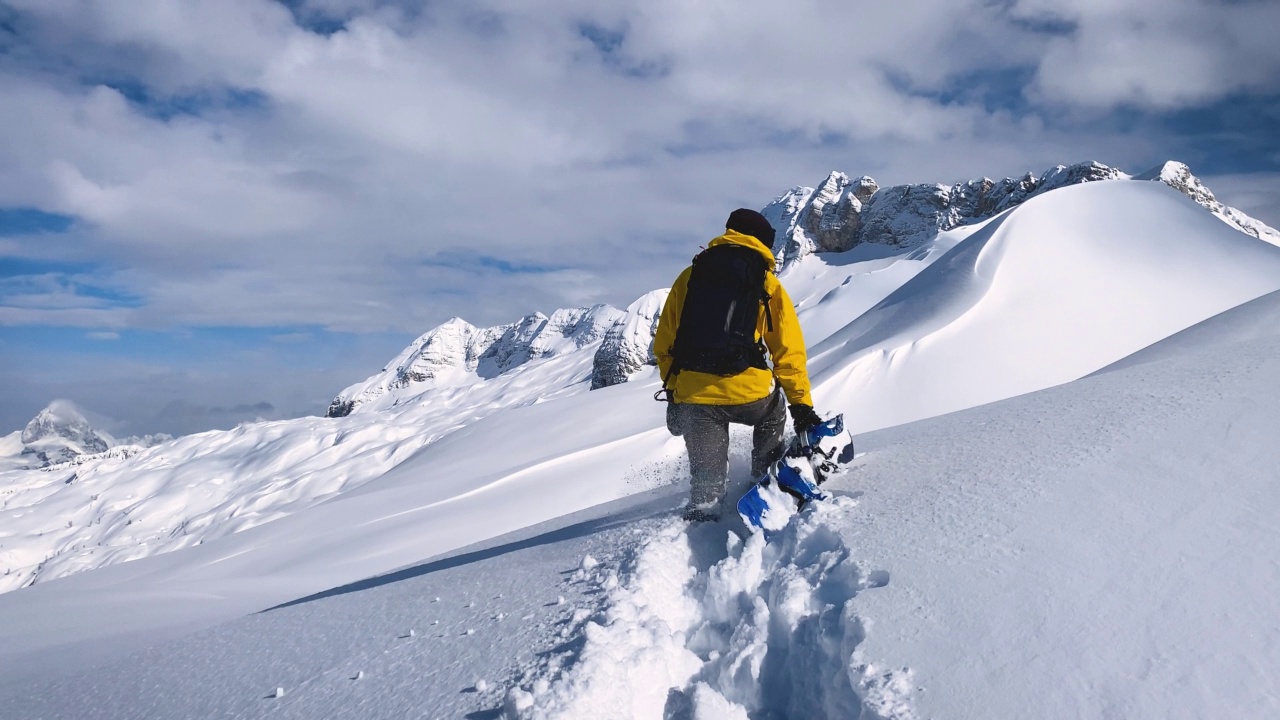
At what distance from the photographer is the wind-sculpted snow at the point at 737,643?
2.28 meters

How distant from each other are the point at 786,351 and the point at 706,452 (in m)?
0.71

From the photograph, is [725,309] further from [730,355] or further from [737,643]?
[737,643]

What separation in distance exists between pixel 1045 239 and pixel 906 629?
48.1ft

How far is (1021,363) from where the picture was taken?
12.0 m

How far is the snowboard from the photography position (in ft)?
11.0

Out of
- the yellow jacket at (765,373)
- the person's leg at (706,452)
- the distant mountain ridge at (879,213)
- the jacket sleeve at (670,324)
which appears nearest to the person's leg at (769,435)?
the yellow jacket at (765,373)

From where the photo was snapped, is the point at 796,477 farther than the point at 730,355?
No

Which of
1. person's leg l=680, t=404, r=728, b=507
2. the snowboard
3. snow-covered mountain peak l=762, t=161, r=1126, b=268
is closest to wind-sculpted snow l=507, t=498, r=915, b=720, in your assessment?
the snowboard

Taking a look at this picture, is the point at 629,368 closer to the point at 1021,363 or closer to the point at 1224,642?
the point at 1021,363

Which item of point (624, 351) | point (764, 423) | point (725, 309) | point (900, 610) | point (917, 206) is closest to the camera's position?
point (900, 610)

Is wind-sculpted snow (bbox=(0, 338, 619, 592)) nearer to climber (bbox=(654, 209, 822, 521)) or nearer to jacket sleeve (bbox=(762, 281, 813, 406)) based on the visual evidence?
climber (bbox=(654, 209, 822, 521))

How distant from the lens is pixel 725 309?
3.70 meters

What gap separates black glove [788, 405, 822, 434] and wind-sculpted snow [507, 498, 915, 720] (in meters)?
0.52

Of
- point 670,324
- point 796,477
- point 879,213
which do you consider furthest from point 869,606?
point 879,213
